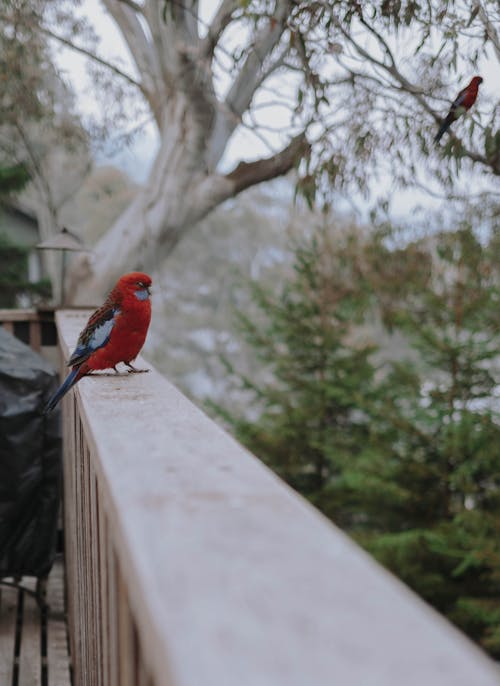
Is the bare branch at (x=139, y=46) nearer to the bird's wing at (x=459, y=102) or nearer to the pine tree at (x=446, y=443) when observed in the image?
the pine tree at (x=446, y=443)

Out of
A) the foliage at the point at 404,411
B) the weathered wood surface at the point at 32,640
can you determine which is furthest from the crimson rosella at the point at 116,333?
the foliage at the point at 404,411

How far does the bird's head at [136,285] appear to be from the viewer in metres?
2.09

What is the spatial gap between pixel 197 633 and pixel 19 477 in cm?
258

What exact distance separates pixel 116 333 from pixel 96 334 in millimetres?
53

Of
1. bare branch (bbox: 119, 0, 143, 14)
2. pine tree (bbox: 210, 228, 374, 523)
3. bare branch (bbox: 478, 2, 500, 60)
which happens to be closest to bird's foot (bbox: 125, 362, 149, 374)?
bare branch (bbox: 478, 2, 500, 60)

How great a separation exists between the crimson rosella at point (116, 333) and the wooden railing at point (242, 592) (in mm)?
955

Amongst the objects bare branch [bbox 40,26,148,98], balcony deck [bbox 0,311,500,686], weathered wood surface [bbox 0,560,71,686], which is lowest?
weathered wood surface [bbox 0,560,71,686]

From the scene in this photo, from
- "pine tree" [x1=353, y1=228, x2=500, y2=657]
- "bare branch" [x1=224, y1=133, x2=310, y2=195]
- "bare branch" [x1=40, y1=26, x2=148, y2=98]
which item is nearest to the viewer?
"pine tree" [x1=353, y1=228, x2=500, y2=657]

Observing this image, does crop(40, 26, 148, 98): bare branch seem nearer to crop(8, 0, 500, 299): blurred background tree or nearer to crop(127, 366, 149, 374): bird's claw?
crop(8, 0, 500, 299): blurred background tree

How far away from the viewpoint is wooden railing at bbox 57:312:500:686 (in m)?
0.49

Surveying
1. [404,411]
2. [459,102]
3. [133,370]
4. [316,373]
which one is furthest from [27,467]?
[316,373]

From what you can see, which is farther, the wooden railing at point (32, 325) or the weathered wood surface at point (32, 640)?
the wooden railing at point (32, 325)

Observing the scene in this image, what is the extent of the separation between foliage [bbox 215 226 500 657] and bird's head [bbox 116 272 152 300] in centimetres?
443

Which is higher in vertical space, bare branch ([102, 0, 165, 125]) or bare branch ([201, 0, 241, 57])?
bare branch ([102, 0, 165, 125])
